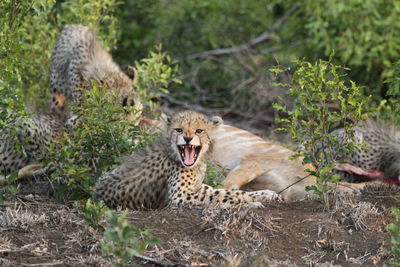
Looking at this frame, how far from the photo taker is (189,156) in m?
5.14

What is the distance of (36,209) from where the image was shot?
4.92 m

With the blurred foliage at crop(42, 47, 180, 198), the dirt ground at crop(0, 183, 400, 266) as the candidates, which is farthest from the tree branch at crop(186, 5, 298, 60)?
the dirt ground at crop(0, 183, 400, 266)

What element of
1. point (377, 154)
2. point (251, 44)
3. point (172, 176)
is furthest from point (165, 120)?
point (251, 44)

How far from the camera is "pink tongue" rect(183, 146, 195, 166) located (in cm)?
508

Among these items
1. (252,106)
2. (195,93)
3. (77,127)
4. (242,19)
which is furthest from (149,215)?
(242,19)

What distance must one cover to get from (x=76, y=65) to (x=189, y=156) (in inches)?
101

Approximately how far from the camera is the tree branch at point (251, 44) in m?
11.1

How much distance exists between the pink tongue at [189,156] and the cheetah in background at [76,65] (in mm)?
1813

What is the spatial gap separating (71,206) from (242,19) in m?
7.40

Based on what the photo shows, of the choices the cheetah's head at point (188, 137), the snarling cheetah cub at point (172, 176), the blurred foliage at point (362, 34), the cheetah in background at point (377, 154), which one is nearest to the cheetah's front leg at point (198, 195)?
the snarling cheetah cub at point (172, 176)

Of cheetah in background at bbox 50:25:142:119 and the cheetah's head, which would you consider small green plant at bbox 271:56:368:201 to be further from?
cheetah in background at bbox 50:25:142:119

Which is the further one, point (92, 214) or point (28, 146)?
point (28, 146)

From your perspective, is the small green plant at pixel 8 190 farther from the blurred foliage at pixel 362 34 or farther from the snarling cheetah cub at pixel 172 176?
the blurred foliage at pixel 362 34

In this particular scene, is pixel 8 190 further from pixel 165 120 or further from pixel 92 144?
pixel 165 120
